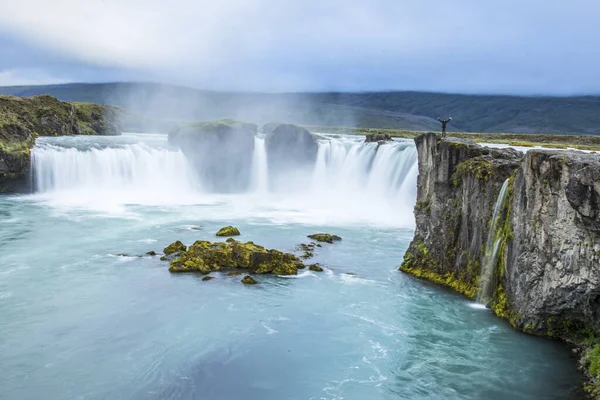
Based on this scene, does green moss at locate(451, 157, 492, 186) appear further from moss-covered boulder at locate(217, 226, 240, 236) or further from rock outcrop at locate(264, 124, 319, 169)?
rock outcrop at locate(264, 124, 319, 169)

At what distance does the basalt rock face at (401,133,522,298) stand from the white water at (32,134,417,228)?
1353cm

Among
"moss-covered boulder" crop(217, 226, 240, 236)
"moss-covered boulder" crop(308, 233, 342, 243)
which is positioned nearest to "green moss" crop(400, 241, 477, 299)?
"moss-covered boulder" crop(308, 233, 342, 243)

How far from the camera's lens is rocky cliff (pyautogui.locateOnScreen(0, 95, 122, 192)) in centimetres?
4606

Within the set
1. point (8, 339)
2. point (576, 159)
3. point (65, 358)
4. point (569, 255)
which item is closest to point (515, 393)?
point (569, 255)

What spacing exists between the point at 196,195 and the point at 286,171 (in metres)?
10.7

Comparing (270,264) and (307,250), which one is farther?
(307,250)

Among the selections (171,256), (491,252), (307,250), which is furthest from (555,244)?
(171,256)

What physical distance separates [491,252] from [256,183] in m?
37.7

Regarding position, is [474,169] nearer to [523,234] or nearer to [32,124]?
[523,234]

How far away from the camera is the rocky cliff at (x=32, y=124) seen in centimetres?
4606

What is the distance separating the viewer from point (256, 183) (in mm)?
53750

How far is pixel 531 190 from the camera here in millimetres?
15797

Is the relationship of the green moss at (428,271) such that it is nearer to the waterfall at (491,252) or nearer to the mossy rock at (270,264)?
the waterfall at (491,252)

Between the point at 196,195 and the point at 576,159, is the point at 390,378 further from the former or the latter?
the point at 196,195
